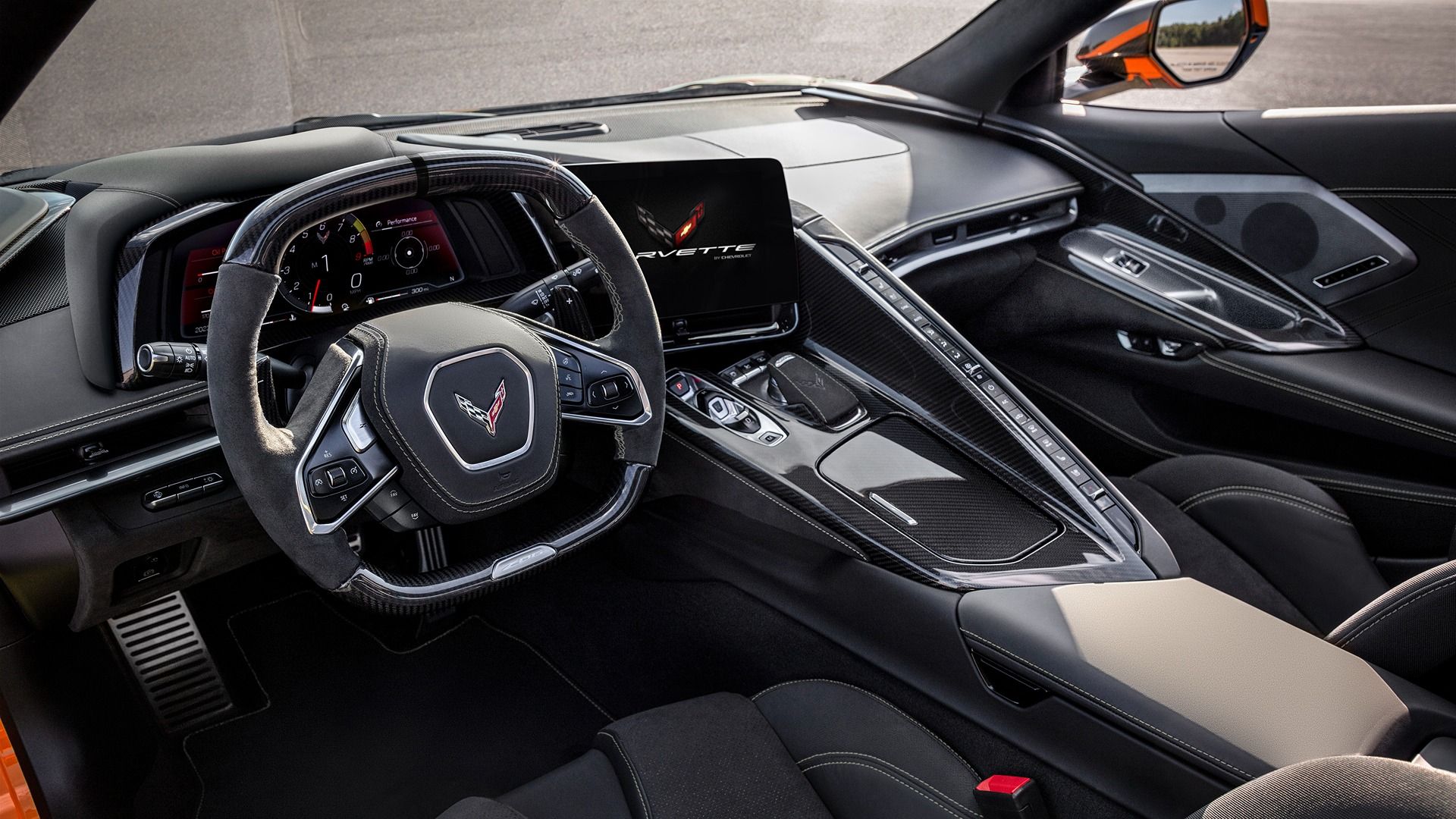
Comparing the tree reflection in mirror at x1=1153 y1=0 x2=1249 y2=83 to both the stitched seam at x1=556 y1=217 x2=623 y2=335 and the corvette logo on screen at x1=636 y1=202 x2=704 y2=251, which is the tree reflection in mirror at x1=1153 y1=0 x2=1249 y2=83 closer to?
the corvette logo on screen at x1=636 y1=202 x2=704 y2=251

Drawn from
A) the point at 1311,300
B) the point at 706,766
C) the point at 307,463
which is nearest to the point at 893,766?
the point at 706,766

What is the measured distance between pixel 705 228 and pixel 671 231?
7cm

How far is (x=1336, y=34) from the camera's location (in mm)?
5215

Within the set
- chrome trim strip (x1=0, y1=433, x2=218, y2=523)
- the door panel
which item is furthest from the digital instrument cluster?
the door panel

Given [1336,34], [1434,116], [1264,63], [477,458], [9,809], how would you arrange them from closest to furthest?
[9,809], [477,458], [1434,116], [1264,63], [1336,34]

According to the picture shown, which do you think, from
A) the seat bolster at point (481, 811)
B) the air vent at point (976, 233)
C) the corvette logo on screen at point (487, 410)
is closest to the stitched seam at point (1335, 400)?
the air vent at point (976, 233)

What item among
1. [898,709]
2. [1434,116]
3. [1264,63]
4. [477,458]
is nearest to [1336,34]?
[1264,63]

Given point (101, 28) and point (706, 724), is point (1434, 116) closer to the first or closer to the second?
point (706, 724)

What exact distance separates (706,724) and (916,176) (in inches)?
52.9

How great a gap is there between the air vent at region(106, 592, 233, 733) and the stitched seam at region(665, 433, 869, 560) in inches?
38.2

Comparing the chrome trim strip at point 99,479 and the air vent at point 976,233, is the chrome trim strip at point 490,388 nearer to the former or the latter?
the chrome trim strip at point 99,479

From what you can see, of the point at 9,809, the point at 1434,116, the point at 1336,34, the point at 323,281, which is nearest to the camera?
the point at 9,809

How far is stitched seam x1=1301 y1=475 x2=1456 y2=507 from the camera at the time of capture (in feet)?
6.42

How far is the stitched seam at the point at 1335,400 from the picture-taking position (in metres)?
1.97
